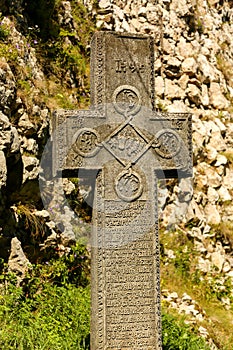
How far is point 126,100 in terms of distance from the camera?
4.62 metres

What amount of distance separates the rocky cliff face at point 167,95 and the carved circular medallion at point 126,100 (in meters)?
1.26

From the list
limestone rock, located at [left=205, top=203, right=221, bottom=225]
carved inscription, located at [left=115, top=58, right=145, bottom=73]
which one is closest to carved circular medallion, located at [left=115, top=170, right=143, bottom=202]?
carved inscription, located at [left=115, top=58, right=145, bottom=73]

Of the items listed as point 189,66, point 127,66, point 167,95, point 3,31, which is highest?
point 189,66

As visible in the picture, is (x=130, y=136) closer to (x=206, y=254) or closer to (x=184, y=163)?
(x=184, y=163)

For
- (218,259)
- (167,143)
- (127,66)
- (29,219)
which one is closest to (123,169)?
(167,143)

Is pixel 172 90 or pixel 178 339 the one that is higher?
pixel 172 90

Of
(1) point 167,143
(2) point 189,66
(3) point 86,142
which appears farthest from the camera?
(2) point 189,66

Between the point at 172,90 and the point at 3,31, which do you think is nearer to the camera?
the point at 3,31

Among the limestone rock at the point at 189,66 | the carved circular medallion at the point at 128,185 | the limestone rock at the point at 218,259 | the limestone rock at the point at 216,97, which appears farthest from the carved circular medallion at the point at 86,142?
the limestone rock at the point at 216,97

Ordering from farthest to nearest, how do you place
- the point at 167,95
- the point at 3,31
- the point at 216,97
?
the point at 216,97 → the point at 167,95 → the point at 3,31

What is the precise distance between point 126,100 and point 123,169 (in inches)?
22.5

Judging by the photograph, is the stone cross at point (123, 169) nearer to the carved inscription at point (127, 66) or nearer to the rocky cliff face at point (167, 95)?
the carved inscription at point (127, 66)

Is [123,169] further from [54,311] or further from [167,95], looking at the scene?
[167,95]

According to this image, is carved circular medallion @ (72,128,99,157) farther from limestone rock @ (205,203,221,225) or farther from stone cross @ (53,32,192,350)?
limestone rock @ (205,203,221,225)
